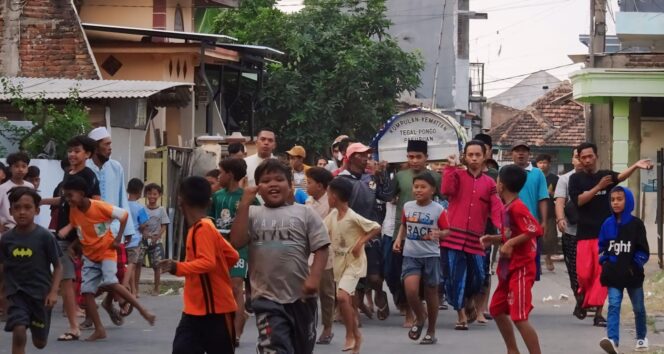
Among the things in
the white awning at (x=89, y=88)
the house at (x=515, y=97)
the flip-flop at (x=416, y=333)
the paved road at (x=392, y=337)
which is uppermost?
the house at (x=515, y=97)

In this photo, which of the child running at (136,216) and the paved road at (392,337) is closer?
the paved road at (392,337)

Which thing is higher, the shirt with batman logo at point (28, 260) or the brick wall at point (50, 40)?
the brick wall at point (50, 40)

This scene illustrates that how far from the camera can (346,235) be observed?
1280 centimetres

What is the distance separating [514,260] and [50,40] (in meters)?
17.3

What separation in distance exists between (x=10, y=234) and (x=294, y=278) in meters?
2.88

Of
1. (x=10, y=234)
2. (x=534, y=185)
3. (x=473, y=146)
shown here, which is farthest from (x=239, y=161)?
(x=534, y=185)

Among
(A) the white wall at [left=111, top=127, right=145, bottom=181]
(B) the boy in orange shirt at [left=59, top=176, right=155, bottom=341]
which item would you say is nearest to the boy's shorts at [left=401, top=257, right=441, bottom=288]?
(B) the boy in orange shirt at [left=59, top=176, right=155, bottom=341]

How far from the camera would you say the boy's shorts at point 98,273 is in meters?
12.5

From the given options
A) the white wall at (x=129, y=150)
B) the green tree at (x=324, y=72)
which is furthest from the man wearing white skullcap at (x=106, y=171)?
the green tree at (x=324, y=72)

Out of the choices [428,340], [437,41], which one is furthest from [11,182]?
[437,41]

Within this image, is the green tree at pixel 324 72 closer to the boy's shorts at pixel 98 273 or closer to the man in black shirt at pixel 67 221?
the man in black shirt at pixel 67 221

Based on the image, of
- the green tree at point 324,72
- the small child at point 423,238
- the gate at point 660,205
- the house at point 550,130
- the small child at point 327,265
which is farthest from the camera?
the house at point 550,130

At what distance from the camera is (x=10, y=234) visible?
1044 cm

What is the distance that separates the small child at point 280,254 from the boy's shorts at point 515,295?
235cm
